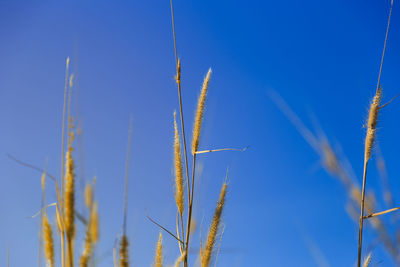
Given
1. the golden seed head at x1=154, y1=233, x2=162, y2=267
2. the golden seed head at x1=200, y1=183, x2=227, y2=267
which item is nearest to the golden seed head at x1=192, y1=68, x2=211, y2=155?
the golden seed head at x1=200, y1=183, x2=227, y2=267

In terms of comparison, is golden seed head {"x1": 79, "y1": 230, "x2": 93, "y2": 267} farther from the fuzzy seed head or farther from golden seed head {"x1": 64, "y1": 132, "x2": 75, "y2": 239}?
the fuzzy seed head

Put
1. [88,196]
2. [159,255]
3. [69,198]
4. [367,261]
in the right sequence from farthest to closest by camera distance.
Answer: [367,261] → [159,255] → [88,196] → [69,198]

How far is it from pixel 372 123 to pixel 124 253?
4.01ft

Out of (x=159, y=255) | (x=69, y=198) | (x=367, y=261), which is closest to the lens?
(x=69, y=198)

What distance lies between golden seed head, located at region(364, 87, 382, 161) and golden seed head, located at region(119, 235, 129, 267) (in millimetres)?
1105

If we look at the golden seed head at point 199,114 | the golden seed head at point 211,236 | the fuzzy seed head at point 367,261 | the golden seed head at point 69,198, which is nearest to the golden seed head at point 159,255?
the golden seed head at point 211,236

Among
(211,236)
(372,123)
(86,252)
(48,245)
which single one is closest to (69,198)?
(86,252)

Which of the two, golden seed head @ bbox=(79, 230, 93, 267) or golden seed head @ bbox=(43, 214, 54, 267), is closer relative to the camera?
golden seed head @ bbox=(79, 230, 93, 267)

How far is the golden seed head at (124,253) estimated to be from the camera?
3.14 feet

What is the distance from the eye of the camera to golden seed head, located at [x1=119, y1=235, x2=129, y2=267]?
0.96 m

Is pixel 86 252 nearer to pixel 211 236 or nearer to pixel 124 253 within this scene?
pixel 124 253

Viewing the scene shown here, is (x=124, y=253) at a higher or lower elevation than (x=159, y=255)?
lower

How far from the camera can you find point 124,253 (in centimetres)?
96

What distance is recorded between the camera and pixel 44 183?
128 centimetres
